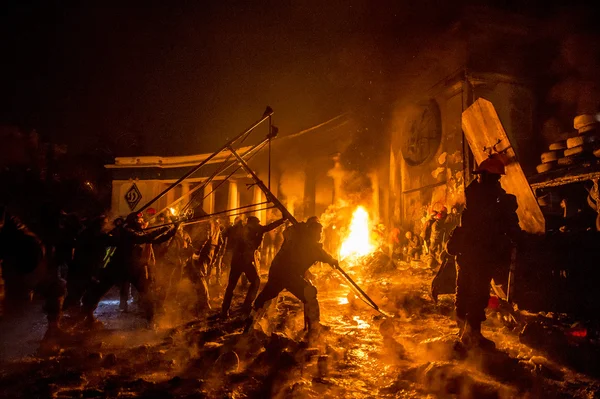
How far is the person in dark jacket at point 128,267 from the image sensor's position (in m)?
6.32

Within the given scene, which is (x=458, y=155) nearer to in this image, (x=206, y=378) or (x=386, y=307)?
(x=386, y=307)

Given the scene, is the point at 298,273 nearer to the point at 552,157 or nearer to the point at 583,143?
the point at 583,143

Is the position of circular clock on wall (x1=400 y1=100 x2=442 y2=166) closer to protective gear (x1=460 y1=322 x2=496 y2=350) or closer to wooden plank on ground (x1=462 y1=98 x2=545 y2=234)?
wooden plank on ground (x1=462 y1=98 x2=545 y2=234)

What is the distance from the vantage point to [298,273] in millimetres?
6016

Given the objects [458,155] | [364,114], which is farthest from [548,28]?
[364,114]

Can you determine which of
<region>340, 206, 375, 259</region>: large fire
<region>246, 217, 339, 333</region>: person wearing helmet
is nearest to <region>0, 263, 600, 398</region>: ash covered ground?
<region>246, 217, 339, 333</region>: person wearing helmet

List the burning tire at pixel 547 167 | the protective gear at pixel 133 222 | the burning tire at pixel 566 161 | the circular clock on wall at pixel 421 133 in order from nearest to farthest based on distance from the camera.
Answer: the protective gear at pixel 133 222 → the burning tire at pixel 566 161 → the burning tire at pixel 547 167 → the circular clock on wall at pixel 421 133

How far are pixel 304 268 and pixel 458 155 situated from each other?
9600 mm

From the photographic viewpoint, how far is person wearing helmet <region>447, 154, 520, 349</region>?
193 inches

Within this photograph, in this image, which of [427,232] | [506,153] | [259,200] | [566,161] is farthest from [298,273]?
[259,200]

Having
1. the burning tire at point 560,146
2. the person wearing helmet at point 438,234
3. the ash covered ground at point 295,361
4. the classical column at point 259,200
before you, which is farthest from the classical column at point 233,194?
the burning tire at point 560,146

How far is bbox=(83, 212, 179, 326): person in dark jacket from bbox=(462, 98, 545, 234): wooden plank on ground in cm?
594

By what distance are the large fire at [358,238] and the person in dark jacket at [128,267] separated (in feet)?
35.1

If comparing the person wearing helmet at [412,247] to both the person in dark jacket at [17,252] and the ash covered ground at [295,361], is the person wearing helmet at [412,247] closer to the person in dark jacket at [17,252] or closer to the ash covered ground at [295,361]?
the ash covered ground at [295,361]
